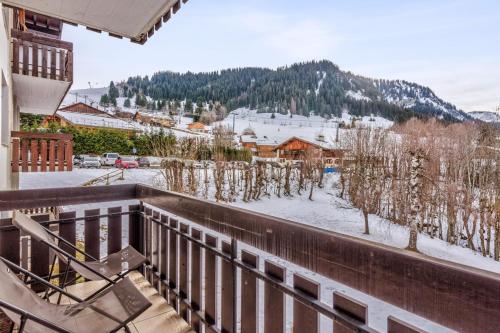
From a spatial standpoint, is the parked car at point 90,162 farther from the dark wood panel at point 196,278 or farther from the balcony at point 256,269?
the dark wood panel at point 196,278

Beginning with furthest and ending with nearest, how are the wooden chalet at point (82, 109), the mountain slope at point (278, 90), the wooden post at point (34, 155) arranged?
1. the mountain slope at point (278, 90)
2. the wooden chalet at point (82, 109)
3. the wooden post at point (34, 155)

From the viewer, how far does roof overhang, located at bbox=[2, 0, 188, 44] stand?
7.94 feet

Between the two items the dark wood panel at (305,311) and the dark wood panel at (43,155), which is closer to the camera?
the dark wood panel at (305,311)

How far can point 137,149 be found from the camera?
2278 cm

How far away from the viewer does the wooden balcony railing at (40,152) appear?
469 cm

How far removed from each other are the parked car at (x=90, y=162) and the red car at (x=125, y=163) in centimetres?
111

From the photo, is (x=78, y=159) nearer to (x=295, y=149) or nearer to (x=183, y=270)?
(x=295, y=149)

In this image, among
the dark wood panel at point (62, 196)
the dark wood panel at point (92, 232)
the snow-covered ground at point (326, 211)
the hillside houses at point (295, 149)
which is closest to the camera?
the dark wood panel at point (62, 196)

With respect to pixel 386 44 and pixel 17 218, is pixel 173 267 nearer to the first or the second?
pixel 17 218

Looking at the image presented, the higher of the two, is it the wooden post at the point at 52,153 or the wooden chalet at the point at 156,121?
the wooden chalet at the point at 156,121

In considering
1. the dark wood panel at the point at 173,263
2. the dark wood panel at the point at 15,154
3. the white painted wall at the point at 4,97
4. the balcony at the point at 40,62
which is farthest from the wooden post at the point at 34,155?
the dark wood panel at the point at 173,263

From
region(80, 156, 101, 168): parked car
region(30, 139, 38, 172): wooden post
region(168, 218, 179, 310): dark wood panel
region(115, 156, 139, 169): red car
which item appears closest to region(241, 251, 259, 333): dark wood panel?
region(168, 218, 179, 310): dark wood panel

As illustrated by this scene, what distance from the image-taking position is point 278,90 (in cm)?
7912

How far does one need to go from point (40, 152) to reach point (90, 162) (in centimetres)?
1636
